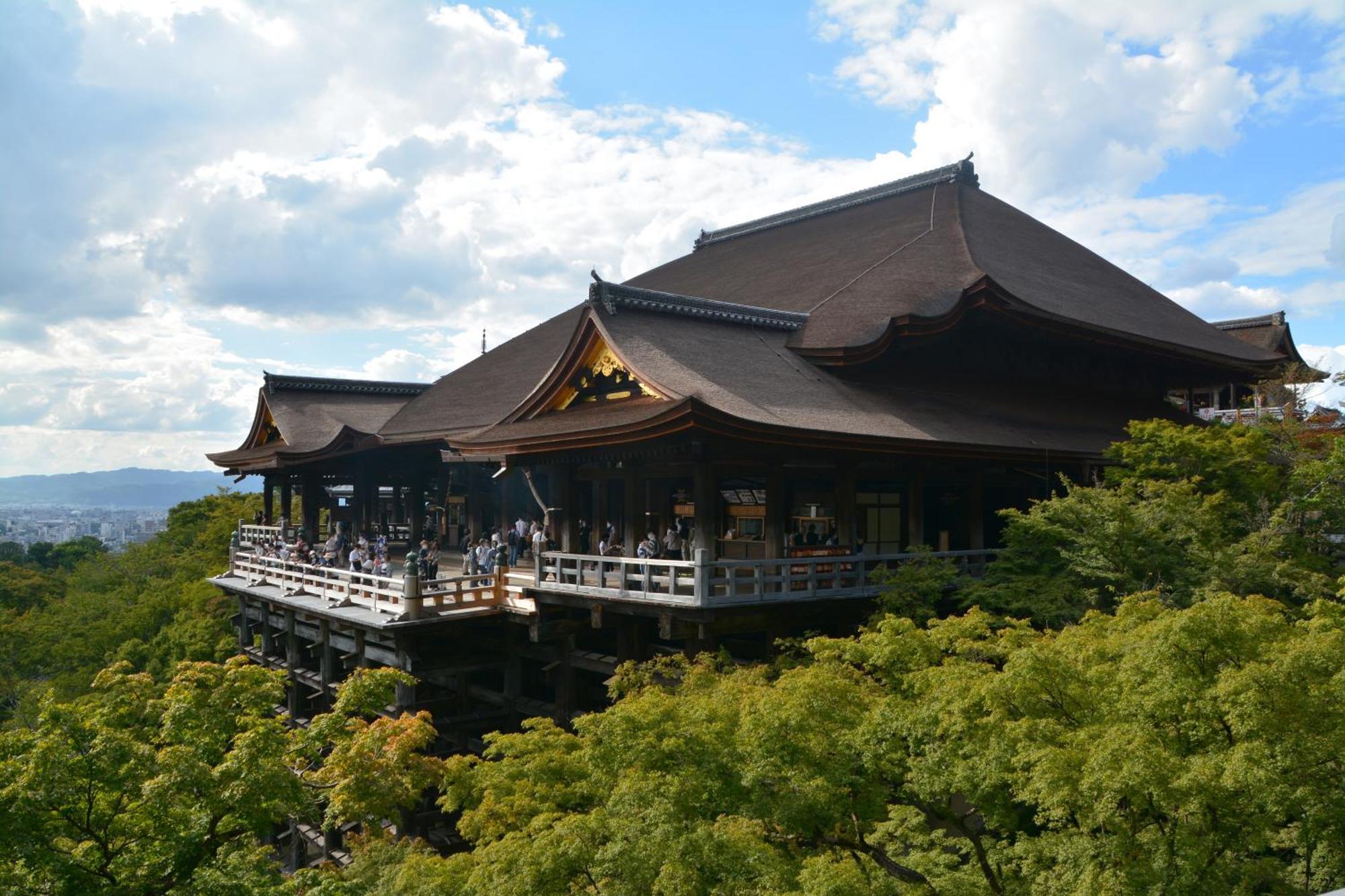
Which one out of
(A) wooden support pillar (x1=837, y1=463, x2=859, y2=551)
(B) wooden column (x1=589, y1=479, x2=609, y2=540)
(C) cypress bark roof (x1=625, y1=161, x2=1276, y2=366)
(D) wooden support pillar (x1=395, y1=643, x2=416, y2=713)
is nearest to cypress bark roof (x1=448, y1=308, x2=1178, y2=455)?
(A) wooden support pillar (x1=837, y1=463, x2=859, y2=551)

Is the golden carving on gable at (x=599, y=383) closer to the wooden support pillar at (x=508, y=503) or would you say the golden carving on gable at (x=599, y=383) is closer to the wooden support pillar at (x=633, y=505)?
the wooden support pillar at (x=633, y=505)

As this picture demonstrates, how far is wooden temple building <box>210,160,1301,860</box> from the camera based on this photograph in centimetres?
1711

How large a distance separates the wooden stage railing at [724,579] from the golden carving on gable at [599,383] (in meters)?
3.67

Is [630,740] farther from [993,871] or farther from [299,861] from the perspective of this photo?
[299,861]

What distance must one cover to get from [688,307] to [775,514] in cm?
620

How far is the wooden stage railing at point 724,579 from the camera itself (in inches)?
602

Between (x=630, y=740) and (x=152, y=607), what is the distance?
38854mm

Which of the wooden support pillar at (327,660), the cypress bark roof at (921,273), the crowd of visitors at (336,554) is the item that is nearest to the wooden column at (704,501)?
the cypress bark roof at (921,273)

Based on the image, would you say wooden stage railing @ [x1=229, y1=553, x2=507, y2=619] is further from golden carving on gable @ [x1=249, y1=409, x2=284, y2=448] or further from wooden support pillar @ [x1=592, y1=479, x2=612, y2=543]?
golden carving on gable @ [x1=249, y1=409, x2=284, y2=448]

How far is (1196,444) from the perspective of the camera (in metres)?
18.9

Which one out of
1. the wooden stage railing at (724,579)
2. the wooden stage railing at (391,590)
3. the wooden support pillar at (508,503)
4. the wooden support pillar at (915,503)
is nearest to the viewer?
the wooden stage railing at (724,579)

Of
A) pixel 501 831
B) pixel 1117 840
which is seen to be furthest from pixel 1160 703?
pixel 501 831

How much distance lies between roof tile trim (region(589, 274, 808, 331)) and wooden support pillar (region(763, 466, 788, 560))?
17.0 ft

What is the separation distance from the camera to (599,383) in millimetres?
20484
